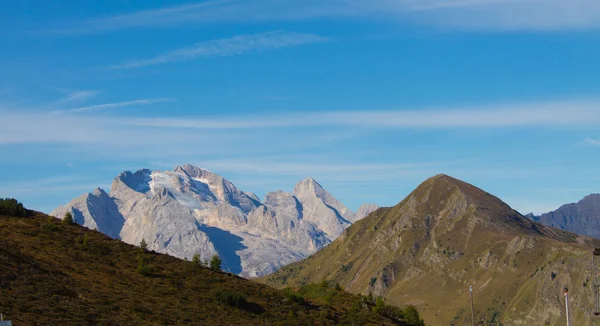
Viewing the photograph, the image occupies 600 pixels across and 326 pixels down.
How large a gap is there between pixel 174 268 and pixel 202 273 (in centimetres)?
488

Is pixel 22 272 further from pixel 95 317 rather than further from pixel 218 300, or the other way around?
pixel 218 300

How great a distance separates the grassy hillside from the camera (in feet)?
273

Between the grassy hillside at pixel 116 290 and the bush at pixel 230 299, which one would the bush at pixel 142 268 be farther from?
the bush at pixel 230 299

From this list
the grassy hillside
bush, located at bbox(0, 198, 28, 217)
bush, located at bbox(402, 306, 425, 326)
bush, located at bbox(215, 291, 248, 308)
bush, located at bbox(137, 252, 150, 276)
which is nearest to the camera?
the grassy hillside

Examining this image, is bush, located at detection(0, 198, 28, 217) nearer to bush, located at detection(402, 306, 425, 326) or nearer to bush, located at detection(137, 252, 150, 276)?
bush, located at detection(137, 252, 150, 276)

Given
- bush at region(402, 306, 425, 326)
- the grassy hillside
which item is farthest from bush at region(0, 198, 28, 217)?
bush at region(402, 306, 425, 326)

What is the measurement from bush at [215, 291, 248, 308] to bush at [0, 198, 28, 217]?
125 feet

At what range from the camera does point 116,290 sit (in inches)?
Answer: 3784

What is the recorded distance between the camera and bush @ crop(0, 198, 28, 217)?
384ft

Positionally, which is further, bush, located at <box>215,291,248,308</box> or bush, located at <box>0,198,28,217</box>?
bush, located at <box>0,198,28,217</box>

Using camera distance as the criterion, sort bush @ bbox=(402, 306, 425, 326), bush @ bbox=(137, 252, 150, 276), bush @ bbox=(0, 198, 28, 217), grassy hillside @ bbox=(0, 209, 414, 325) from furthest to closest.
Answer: bush @ bbox=(402, 306, 425, 326), bush @ bbox=(0, 198, 28, 217), bush @ bbox=(137, 252, 150, 276), grassy hillside @ bbox=(0, 209, 414, 325)

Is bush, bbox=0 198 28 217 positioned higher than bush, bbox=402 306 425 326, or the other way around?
bush, bbox=0 198 28 217

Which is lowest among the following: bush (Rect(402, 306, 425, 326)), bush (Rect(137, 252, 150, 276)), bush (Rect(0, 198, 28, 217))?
bush (Rect(402, 306, 425, 326))

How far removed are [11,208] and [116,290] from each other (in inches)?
1303
